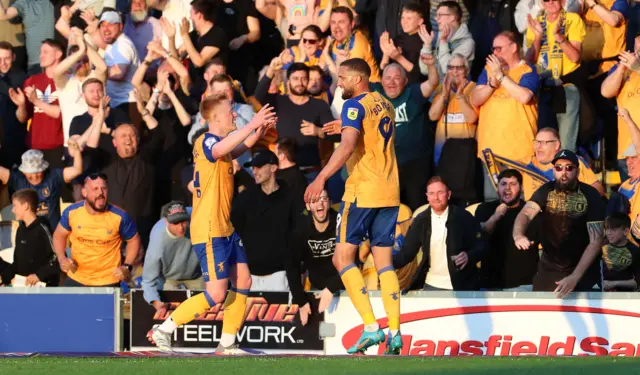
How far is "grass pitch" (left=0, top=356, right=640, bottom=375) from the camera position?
7.92 metres

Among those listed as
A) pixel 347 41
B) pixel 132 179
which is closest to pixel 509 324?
pixel 347 41

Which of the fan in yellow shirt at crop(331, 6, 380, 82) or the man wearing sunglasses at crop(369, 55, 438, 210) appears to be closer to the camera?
the man wearing sunglasses at crop(369, 55, 438, 210)

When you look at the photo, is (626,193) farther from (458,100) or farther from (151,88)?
(151,88)

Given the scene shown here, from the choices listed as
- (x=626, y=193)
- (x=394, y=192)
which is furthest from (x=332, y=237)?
(x=626, y=193)

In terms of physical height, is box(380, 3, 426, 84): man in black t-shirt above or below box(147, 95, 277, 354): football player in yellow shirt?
above

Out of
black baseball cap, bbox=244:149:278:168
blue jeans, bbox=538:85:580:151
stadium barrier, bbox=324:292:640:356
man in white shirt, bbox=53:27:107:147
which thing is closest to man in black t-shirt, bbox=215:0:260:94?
man in white shirt, bbox=53:27:107:147

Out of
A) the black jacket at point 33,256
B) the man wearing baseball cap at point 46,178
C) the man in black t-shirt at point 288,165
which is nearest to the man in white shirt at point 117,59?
the man wearing baseball cap at point 46,178

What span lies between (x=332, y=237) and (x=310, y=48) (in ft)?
11.1

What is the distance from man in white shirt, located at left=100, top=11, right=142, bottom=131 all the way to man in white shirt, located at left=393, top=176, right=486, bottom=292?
4.99 meters

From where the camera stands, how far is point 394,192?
30.9 ft

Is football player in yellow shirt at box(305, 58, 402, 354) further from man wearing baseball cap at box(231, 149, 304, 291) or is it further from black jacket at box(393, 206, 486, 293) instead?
man wearing baseball cap at box(231, 149, 304, 291)

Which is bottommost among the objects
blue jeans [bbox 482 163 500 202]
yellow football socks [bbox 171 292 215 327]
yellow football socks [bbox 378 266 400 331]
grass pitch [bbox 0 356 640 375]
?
grass pitch [bbox 0 356 640 375]

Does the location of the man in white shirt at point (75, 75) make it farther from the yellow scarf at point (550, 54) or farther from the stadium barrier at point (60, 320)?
the yellow scarf at point (550, 54)

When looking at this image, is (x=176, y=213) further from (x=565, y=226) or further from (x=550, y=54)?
(x=550, y=54)
